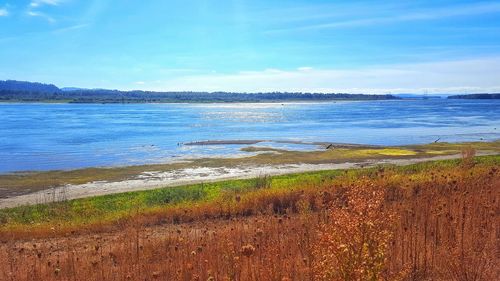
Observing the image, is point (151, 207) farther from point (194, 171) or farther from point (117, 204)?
point (194, 171)

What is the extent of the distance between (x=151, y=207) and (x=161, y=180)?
32.8ft

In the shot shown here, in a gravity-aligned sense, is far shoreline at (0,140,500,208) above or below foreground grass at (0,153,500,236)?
below

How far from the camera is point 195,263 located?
6699mm

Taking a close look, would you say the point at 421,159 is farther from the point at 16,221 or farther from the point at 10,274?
the point at 10,274

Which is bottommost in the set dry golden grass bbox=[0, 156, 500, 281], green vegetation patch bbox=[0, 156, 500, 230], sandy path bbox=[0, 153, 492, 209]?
sandy path bbox=[0, 153, 492, 209]

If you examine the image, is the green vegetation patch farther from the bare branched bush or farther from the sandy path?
the bare branched bush

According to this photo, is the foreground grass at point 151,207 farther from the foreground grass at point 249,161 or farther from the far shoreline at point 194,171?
the foreground grass at point 249,161

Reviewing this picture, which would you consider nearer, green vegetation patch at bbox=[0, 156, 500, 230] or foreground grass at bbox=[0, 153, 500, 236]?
foreground grass at bbox=[0, 153, 500, 236]

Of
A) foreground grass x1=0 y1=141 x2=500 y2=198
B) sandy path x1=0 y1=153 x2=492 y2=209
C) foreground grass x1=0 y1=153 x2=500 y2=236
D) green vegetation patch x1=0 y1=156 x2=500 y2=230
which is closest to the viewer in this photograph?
foreground grass x1=0 y1=153 x2=500 y2=236

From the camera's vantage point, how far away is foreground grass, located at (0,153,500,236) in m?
14.8

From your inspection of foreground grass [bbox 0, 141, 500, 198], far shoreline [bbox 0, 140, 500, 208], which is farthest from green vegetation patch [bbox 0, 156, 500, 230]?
foreground grass [bbox 0, 141, 500, 198]

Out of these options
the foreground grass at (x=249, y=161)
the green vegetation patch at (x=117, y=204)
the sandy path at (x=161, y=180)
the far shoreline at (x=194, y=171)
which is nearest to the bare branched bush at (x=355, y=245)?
the green vegetation patch at (x=117, y=204)

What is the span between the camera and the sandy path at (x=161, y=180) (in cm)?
2311

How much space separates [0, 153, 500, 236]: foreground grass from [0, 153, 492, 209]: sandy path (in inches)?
112
